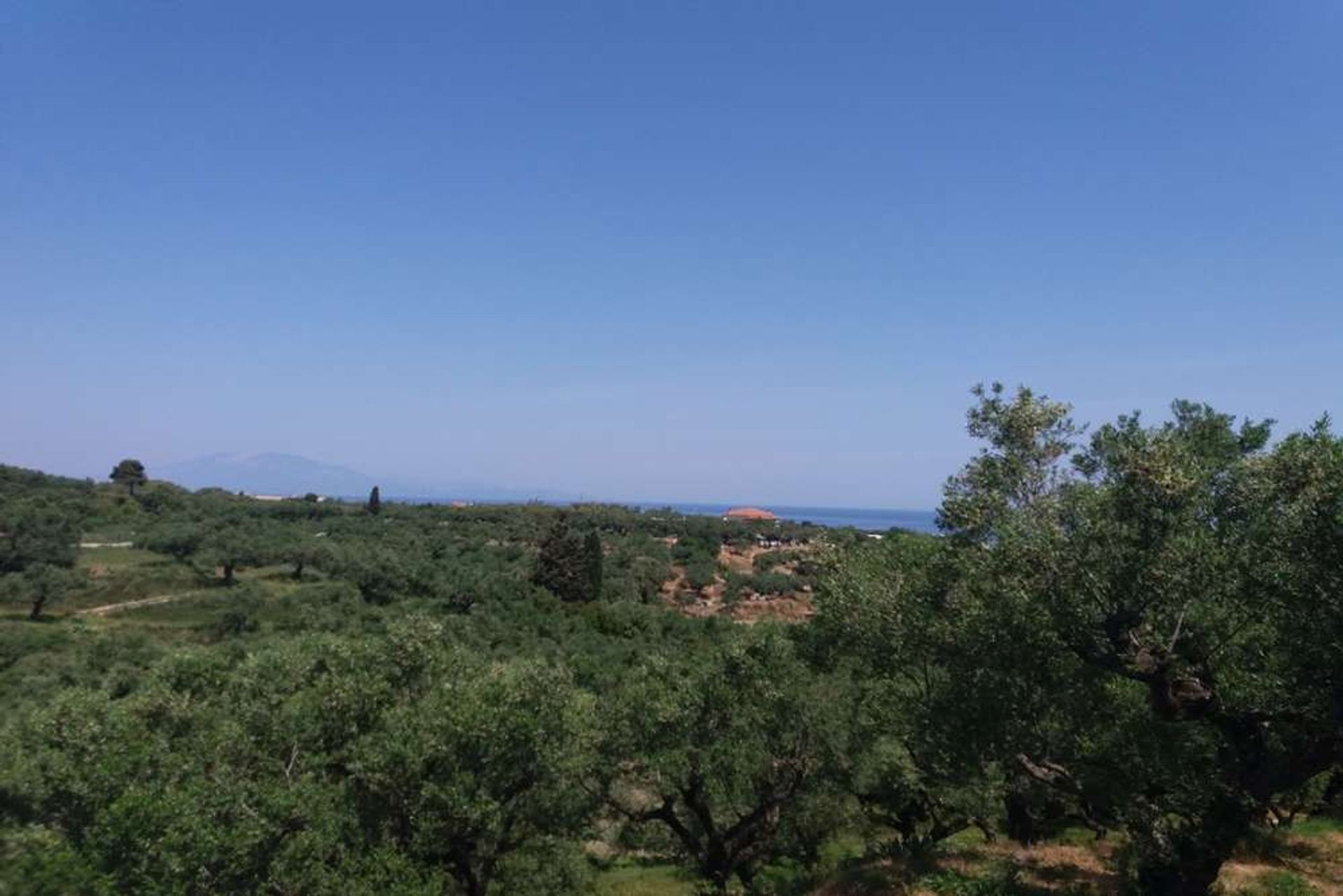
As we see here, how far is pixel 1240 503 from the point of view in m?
13.7

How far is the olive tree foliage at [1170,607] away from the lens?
43.3 feet

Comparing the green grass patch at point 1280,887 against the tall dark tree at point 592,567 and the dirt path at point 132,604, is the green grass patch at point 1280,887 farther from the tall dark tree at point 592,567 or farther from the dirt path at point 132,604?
the dirt path at point 132,604

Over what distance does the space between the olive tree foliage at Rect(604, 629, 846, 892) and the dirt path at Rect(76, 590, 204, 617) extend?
78.5m

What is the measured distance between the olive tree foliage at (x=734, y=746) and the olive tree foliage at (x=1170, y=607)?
8427 millimetres

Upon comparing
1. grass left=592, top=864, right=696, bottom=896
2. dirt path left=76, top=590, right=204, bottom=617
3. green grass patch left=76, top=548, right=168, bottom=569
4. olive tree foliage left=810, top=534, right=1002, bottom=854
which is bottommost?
grass left=592, top=864, right=696, bottom=896

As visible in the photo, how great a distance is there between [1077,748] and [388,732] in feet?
54.7

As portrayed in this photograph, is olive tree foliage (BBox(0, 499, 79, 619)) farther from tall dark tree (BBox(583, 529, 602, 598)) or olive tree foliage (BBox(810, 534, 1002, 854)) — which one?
olive tree foliage (BBox(810, 534, 1002, 854))

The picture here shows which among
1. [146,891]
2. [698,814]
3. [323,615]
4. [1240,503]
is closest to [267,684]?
[146,891]

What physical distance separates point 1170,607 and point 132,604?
99065 mm

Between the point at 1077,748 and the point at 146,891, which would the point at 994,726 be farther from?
the point at 146,891

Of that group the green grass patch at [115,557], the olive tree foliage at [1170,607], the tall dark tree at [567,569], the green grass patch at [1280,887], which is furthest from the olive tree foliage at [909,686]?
the green grass patch at [115,557]

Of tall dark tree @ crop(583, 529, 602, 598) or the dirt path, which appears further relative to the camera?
tall dark tree @ crop(583, 529, 602, 598)

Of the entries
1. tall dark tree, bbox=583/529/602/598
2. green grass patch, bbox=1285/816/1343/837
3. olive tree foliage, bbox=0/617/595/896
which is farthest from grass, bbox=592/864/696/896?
tall dark tree, bbox=583/529/602/598

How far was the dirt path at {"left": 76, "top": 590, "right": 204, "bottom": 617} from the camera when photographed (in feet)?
271
